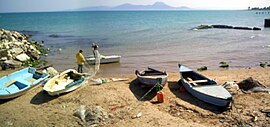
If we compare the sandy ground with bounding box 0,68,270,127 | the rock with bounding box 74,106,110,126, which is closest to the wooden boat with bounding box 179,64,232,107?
the sandy ground with bounding box 0,68,270,127

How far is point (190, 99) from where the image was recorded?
12.2 metres

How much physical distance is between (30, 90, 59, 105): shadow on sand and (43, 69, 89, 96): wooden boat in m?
0.41

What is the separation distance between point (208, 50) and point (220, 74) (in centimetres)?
1135

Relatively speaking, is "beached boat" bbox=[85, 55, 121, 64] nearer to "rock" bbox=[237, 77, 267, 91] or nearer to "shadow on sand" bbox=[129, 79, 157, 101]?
"shadow on sand" bbox=[129, 79, 157, 101]

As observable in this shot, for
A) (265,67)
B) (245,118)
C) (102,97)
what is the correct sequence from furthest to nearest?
(265,67) → (102,97) → (245,118)

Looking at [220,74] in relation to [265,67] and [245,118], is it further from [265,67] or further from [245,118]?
[245,118]

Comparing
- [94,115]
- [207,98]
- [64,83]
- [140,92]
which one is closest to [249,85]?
[207,98]

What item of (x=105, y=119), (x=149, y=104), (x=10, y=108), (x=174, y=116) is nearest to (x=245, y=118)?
(x=174, y=116)

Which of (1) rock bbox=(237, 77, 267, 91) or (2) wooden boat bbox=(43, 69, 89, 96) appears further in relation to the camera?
(1) rock bbox=(237, 77, 267, 91)

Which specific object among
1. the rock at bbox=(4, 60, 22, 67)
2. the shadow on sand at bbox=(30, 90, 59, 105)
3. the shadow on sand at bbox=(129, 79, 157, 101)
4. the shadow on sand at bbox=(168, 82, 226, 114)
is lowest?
the shadow on sand at bbox=(168, 82, 226, 114)

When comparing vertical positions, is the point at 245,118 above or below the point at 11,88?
below

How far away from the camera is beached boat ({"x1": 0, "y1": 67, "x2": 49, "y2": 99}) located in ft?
40.9

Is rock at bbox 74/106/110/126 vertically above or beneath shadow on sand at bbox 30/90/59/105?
beneath

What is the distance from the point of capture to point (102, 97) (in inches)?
483
